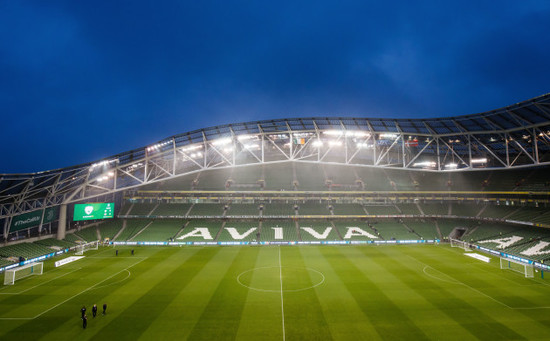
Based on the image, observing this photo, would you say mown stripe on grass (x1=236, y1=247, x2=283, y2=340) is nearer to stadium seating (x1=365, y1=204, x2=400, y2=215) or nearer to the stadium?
the stadium

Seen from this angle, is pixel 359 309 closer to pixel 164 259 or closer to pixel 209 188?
pixel 164 259

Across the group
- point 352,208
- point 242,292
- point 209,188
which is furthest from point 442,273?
point 209,188

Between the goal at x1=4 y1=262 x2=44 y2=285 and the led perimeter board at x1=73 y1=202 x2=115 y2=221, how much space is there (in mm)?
11374

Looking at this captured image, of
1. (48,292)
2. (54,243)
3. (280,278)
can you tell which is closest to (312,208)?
(280,278)

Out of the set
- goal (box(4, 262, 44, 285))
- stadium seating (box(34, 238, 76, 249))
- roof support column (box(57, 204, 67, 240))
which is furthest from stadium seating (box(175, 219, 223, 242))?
goal (box(4, 262, 44, 285))

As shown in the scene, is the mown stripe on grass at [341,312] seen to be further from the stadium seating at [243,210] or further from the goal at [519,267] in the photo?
the stadium seating at [243,210]

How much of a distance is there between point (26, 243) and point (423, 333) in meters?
40.7

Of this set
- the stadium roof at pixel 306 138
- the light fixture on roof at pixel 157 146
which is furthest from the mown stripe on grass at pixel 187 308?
the light fixture on roof at pixel 157 146

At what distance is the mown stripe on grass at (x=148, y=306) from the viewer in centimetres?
1395

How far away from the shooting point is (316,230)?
43.6 meters

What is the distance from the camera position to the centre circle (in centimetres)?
2054

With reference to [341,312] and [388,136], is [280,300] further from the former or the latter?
[388,136]

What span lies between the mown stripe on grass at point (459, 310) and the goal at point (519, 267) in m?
7.86

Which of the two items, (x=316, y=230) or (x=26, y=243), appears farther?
(x=316, y=230)
